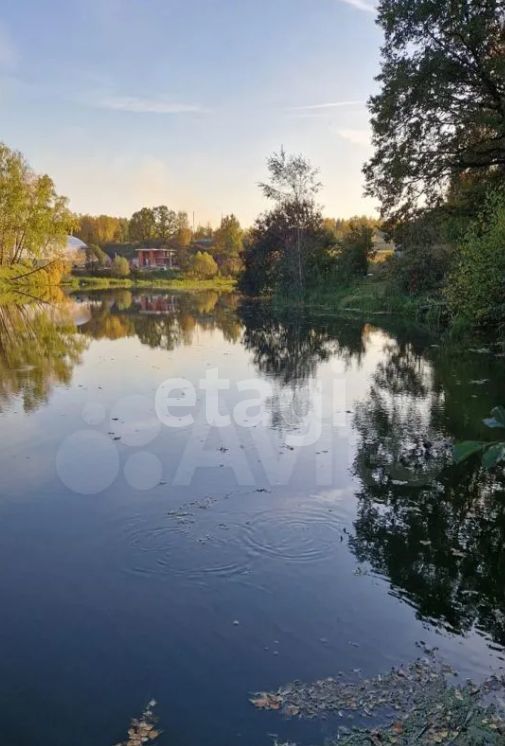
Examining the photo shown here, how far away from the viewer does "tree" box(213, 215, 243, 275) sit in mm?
79438

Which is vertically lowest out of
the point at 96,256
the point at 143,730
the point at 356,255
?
the point at 143,730

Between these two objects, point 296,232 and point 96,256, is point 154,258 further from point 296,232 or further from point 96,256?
point 296,232

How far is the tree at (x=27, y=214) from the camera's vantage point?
49.6m

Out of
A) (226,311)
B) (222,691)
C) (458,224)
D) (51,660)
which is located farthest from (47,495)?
(226,311)

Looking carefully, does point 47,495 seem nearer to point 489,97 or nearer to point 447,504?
point 447,504

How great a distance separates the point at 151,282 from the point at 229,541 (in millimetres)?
68998

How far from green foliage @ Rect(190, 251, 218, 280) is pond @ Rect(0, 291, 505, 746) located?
66204mm

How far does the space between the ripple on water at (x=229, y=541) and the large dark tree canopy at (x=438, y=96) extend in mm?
15055

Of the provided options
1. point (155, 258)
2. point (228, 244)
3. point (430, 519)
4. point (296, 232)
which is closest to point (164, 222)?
point (155, 258)

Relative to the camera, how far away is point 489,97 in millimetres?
17594

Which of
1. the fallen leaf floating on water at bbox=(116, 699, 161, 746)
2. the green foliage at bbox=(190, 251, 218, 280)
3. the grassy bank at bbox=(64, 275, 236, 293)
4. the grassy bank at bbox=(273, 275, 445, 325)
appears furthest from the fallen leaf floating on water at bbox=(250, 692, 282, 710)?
the green foliage at bbox=(190, 251, 218, 280)

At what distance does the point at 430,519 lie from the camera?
596cm

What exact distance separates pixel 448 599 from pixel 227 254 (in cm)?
7932

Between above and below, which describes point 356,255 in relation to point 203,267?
below
